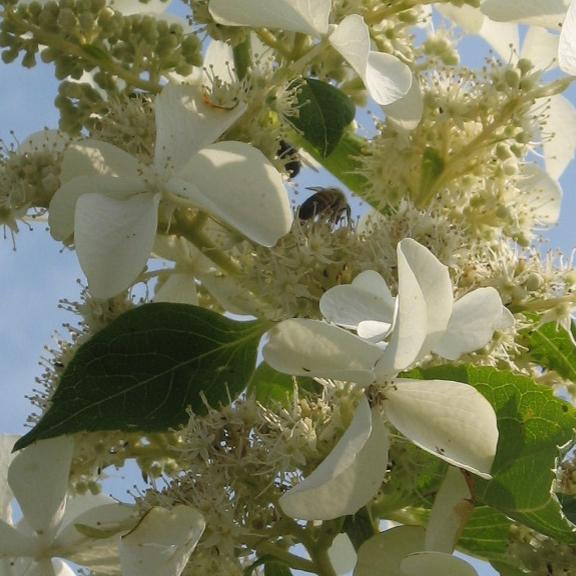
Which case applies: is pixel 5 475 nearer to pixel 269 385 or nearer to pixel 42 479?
pixel 42 479

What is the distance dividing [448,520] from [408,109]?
2.30 feet

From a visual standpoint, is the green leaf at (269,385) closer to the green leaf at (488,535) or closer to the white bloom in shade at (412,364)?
the green leaf at (488,535)

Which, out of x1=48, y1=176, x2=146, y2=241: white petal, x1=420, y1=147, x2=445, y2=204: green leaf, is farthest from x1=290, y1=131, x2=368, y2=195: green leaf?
x1=48, y1=176, x2=146, y2=241: white petal

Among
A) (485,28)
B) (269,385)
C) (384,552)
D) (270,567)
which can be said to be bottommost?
(270,567)

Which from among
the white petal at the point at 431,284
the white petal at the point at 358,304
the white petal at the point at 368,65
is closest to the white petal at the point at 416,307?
the white petal at the point at 431,284

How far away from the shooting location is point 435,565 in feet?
5.06

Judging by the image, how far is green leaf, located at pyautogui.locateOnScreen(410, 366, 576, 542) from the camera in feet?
5.45

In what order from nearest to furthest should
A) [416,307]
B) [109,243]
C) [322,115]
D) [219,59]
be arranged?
[416,307] → [109,243] → [322,115] → [219,59]

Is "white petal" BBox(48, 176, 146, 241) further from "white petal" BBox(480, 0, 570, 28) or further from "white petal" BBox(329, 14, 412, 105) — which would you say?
"white petal" BBox(480, 0, 570, 28)

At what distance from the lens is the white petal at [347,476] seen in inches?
57.2

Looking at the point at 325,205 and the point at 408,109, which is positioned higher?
the point at 408,109

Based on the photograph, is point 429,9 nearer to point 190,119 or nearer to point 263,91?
point 263,91

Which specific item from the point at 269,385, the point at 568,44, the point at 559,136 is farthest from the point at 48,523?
the point at 559,136

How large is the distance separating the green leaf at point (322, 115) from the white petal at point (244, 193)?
322 millimetres
